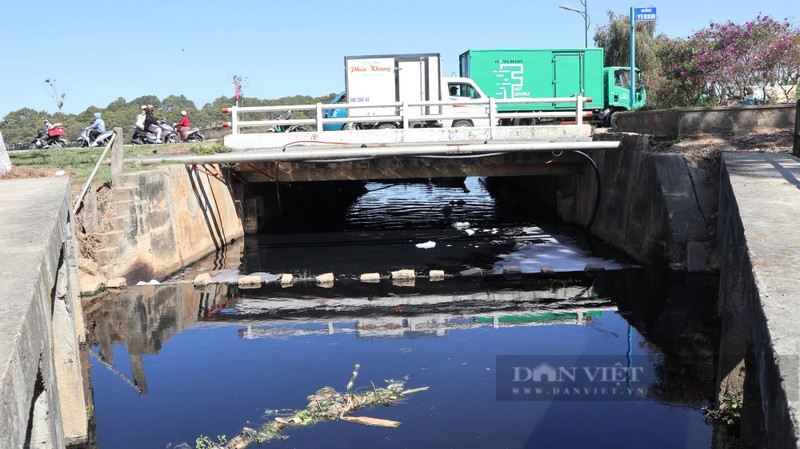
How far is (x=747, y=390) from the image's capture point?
17.5ft

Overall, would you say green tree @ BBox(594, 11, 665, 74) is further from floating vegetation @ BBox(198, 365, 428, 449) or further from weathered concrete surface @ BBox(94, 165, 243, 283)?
floating vegetation @ BBox(198, 365, 428, 449)

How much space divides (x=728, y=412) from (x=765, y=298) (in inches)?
128

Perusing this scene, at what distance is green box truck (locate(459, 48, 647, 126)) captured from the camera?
29047mm

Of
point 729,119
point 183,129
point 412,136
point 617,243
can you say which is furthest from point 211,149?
point 729,119

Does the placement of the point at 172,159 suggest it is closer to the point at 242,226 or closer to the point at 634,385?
the point at 242,226

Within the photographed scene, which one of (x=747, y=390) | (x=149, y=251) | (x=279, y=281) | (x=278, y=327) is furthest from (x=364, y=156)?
(x=747, y=390)

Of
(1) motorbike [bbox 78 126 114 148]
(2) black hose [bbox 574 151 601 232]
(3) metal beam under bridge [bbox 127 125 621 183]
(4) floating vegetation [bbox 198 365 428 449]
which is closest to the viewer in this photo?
(4) floating vegetation [bbox 198 365 428 449]

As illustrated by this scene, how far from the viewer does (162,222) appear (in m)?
15.0

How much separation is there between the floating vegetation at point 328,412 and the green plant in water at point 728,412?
9.25ft

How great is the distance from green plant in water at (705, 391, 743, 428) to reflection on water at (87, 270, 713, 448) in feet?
0.52

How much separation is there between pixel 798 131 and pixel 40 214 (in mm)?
9042

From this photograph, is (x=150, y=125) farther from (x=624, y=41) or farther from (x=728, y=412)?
(x=624, y=41)

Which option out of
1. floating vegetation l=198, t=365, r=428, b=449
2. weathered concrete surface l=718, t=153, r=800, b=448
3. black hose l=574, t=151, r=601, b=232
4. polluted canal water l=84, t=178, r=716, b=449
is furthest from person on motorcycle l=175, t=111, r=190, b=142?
weathered concrete surface l=718, t=153, r=800, b=448

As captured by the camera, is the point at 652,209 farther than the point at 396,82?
No
